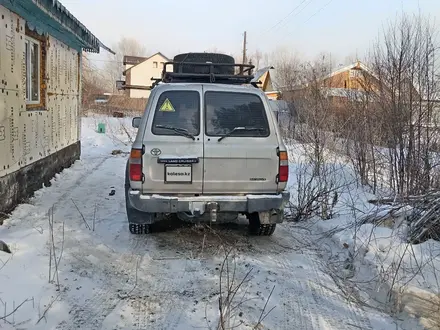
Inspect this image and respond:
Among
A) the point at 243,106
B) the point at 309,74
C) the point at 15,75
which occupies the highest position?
the point at 309,74

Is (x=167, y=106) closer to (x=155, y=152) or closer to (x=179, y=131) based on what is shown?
(x=179, y=131)

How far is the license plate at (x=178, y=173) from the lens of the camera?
4.87 metres

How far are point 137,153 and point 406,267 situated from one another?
314cm

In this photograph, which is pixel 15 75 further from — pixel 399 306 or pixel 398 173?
pixel 398 173

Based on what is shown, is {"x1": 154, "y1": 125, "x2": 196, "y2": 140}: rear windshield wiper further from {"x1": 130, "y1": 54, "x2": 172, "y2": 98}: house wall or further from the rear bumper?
{"x1": 130, "y1": 54, "x2": 172, "y2": 98}: house wall

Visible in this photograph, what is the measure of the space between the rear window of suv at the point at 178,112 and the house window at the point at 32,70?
390 cm

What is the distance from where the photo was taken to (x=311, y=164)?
29.3 feet

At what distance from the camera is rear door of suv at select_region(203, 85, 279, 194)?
498cm

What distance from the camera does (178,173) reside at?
4891mm

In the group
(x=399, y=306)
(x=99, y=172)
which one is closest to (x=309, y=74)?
(x=99, y=172)

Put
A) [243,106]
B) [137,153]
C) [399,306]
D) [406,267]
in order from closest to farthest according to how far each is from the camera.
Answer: [399,306] < [406,267] < [137,153] < [243,106]

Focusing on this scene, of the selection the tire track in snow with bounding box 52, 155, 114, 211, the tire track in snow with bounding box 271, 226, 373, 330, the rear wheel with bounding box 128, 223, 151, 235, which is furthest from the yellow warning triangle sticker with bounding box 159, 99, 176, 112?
the tire track in snow with bounding box 52, 155, 114, 211

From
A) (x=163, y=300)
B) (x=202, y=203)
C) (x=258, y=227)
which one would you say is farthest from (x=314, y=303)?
(x=258, y=227)

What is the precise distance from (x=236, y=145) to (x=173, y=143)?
0.76 meters
